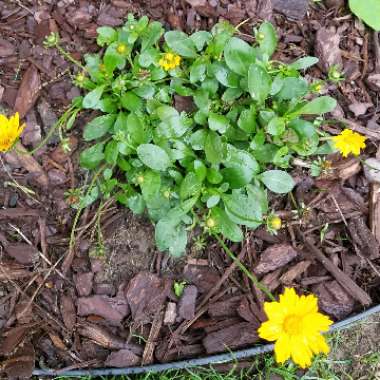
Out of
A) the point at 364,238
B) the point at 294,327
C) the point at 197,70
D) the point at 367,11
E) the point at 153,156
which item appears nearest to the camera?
the point at 294,327

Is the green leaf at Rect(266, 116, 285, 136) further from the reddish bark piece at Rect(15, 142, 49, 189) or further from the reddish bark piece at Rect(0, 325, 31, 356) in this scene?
the reddish bark piece at Rect(0, 325, 31, 356)

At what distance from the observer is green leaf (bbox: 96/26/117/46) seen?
91.7 inches

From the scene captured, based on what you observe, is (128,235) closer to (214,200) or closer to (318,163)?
(214,200)

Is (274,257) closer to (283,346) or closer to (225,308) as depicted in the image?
(225,308)

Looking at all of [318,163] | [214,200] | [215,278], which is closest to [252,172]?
[214,200]

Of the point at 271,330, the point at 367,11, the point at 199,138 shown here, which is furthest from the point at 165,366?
the point at 367,11

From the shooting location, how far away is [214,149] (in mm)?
2189

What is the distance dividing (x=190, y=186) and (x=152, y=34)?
688 millimetres

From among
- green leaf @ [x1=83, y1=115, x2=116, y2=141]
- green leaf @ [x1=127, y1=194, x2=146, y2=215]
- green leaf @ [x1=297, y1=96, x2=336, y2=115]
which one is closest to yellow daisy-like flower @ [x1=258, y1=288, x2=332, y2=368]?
green leaf @ [x1=127, y1=194, x2=146, y2=215]

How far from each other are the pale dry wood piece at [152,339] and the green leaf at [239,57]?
1.13 meters

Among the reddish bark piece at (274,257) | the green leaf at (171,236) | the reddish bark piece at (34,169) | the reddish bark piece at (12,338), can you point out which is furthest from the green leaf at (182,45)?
the reddish bark piece at (12,338)

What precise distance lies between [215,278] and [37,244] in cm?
82

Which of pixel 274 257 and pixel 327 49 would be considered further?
pixel 327 49

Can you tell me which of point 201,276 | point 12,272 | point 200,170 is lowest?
point 12,272
